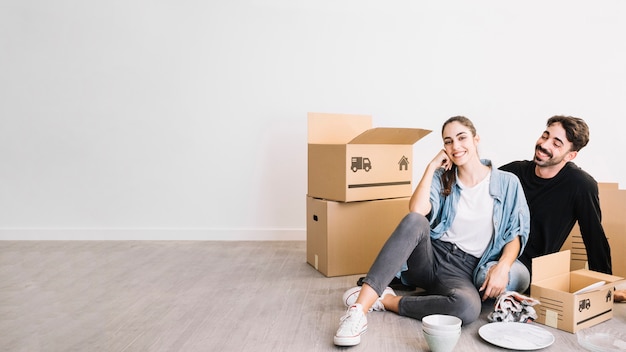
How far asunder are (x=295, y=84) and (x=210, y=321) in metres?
1.96

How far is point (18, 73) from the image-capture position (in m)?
3.46

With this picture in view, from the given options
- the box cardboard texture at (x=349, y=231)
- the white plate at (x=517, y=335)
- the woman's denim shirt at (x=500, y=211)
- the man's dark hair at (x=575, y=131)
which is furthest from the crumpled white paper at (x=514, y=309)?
the box cardboard texture at (x=349, y=231)

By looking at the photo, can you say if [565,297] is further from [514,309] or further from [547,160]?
[547,160]

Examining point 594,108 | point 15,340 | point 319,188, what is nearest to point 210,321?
point 15,340

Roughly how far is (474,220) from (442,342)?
621mm

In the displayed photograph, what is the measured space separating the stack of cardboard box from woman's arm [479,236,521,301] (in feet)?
2.73

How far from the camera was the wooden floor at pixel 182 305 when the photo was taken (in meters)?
1.69

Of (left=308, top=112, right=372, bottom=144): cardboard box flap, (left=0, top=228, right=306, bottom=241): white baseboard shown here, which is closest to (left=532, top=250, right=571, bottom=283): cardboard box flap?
(left=308, top=112, right=372, bottom=144): cardboard box flap

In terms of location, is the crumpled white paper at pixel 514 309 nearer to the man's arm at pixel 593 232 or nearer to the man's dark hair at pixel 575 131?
the man's arm at pixel 593 232

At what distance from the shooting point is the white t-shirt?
199 cm

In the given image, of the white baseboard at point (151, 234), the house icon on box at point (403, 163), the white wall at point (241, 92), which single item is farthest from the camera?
the white baseboard at point (151, 234)

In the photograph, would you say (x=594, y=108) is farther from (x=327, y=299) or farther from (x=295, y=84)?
(x=327, y=299)

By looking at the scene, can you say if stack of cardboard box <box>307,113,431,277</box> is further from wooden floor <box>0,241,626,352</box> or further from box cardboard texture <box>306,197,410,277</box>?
wooden floor <box>0,241,626,352</box>

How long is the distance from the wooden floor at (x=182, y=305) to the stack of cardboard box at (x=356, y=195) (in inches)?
5.6
